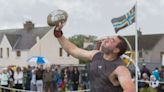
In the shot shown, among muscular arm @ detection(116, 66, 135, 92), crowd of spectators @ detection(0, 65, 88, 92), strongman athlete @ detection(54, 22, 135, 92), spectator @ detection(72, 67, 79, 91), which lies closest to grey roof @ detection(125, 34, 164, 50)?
spectator @ detection(72, 67, 79, 91)

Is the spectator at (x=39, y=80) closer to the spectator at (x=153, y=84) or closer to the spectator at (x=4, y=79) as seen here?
the spectator at (x=4, y=79)

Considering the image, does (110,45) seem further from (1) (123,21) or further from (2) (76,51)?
(1) (123,21)

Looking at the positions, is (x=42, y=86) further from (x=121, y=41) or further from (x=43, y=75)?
(x=121, y=41)

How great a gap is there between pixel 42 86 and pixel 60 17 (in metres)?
15.4

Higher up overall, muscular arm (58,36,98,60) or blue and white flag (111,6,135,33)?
blue and white flag (111,6,135,33)

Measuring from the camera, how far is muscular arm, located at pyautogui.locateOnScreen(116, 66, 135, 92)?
512cm

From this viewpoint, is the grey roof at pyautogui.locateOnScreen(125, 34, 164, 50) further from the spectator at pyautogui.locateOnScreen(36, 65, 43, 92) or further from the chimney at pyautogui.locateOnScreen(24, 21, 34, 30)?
the spectator at pyautogui.locateOnScreen(36, 65, 43, 92)

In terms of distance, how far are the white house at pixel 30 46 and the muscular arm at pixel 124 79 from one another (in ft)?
175

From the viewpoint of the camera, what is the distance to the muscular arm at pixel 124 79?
5117 millimetres

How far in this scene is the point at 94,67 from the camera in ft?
18.0

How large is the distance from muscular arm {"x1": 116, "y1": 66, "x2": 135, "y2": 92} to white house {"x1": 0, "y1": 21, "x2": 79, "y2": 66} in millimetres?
53340

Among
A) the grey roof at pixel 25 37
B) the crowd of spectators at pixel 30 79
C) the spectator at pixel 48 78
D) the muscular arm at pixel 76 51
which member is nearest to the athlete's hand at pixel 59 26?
the muscular arm at pixel 76 51

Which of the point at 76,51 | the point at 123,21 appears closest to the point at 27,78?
the point at 123,21

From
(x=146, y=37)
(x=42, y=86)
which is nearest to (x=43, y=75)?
(x=42, y=86)
